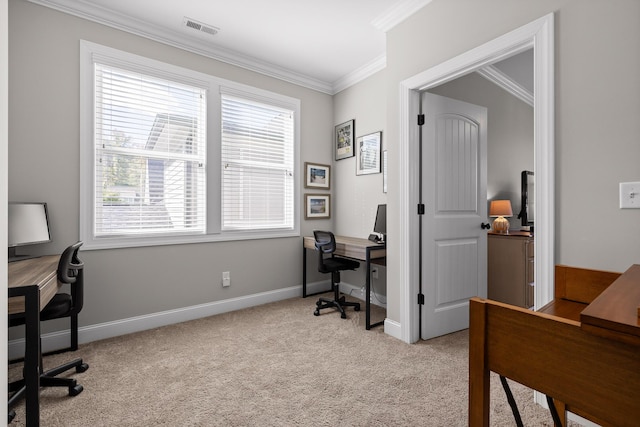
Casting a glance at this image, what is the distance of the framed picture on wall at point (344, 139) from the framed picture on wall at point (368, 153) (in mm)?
130

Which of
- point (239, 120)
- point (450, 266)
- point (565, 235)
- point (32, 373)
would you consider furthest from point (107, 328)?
point (565, 235)

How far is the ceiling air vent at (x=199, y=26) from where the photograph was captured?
2786mm

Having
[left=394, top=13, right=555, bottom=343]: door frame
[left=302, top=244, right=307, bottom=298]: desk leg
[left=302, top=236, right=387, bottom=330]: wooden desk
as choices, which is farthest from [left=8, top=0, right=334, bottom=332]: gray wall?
[left=394, top=13, right=555, bottom=343]: door frame

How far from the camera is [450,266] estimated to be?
2.73 meters

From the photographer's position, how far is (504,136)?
3891mm

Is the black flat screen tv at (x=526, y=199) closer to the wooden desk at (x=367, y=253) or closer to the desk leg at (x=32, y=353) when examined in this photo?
the wooden desk at (x=367, y=253)

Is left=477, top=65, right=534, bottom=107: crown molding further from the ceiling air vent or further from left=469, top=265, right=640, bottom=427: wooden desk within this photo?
left=469, top=265, right=640, bottom=427: wooden desk

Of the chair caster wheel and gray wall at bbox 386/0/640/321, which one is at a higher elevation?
gray wall at bbox 386/0/640/321

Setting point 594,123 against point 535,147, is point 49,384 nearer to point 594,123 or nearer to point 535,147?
point 535,147

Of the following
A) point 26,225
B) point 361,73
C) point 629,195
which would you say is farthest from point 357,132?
point 26,225

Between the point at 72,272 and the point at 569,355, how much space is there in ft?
7.95

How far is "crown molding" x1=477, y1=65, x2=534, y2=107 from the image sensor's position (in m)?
3.59

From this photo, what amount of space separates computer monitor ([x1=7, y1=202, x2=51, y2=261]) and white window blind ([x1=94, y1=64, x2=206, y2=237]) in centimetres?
37

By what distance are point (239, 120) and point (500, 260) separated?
3117 mm
